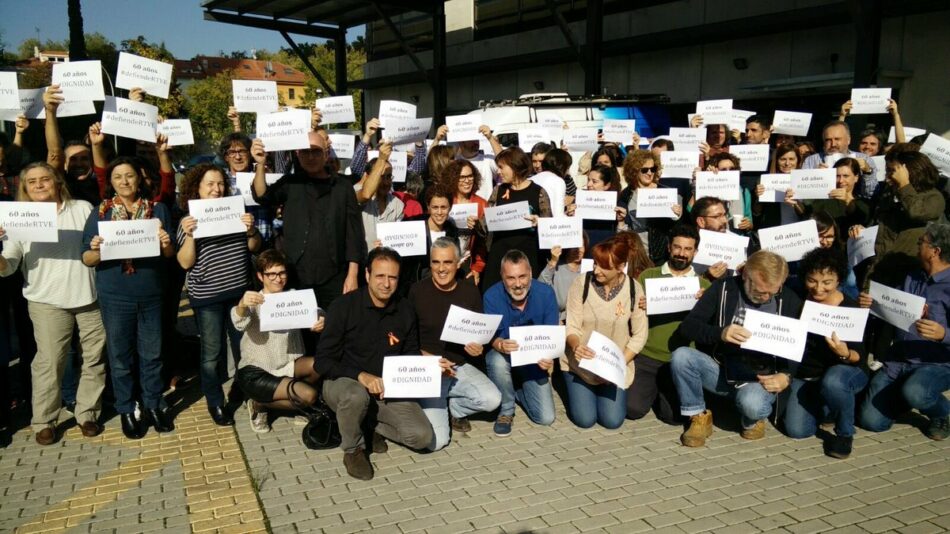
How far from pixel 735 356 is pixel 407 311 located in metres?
2.47

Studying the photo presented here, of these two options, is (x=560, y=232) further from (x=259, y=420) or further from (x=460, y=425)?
(x=259, y=420)

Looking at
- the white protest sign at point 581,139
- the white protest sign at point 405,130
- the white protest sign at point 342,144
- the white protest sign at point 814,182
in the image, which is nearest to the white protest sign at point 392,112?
the white protest sign at point 405,130

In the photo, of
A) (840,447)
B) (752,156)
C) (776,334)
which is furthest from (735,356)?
(752,156)

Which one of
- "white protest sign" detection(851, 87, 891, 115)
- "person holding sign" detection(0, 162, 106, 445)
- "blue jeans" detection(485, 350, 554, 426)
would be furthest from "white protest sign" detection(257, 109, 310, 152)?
"white protest sign" detection(851, 87, 891, 115)

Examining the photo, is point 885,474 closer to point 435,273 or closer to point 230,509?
point 435,273

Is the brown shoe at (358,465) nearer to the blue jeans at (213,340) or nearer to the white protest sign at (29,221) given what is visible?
the blue jeans at (213,340)

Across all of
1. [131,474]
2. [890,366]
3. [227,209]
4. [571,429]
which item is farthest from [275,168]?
[890,366]

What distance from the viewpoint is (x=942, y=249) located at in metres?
4.89

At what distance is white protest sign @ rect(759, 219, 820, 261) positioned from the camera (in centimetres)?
568

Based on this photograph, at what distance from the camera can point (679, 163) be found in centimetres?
700

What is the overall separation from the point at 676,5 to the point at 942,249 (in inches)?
529

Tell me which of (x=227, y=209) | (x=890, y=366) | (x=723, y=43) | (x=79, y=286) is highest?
(x=723, y=43)

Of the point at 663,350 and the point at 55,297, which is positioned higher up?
the point at 55,297

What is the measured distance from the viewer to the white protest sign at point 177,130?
6211 mm
